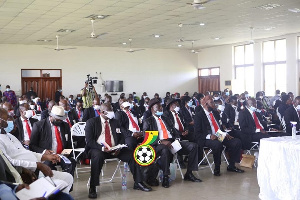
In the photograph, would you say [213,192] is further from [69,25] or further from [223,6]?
[69,25]

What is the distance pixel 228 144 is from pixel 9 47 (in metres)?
15.3

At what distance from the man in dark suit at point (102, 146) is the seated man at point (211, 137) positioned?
1.63 metres

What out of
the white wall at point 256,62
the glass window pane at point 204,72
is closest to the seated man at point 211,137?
the white wall at point 256,62

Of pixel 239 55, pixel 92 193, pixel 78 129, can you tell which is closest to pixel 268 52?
pixel 239 55

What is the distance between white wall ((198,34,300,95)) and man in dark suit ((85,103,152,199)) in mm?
14707

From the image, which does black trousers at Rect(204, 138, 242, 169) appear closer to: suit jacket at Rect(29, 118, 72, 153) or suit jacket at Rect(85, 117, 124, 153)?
suit jacket at Rect(85, 117, 124, 153)

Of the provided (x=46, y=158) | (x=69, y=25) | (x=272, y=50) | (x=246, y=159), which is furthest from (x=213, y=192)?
(x=272, y=50)

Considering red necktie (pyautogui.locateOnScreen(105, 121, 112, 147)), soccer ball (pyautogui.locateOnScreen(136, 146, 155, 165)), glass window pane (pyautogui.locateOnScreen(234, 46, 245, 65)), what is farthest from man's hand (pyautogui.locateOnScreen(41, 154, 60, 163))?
glass window pane (pyautogui.locateOnScreen(234, 46, 245, 65))

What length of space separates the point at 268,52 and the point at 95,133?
16.1 meters

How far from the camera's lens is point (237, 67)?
22562 mm

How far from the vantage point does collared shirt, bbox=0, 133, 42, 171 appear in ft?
13.4

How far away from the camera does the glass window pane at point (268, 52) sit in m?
20.3

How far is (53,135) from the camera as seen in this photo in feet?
19.3

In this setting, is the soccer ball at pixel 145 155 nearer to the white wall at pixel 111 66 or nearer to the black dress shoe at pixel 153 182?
the black dress shoe at pixel 153 182
